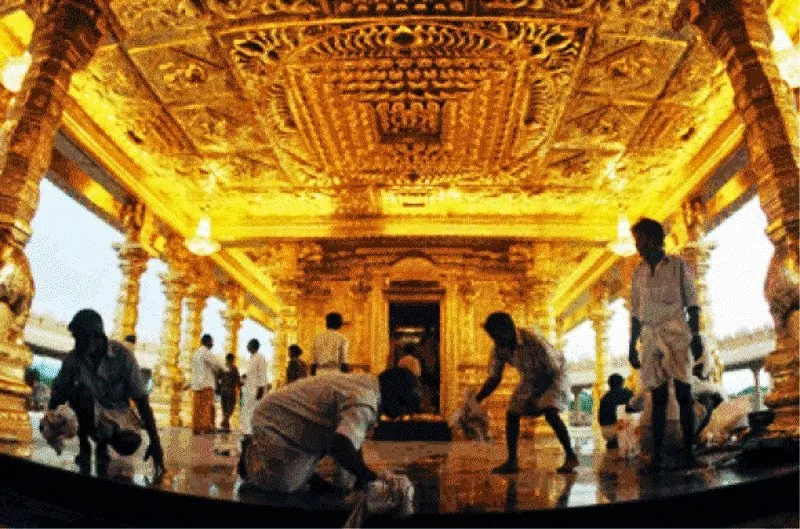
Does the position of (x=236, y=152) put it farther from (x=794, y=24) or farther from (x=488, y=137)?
(x=794, y=24)

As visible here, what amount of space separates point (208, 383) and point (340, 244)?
450cm

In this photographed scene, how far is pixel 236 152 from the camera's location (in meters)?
10.2

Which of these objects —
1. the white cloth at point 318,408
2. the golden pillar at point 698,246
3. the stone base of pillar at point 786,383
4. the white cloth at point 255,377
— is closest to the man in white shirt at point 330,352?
the white cloth at point 255,377

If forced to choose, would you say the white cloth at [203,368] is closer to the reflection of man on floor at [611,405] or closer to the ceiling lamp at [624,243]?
the reflection of man on floor at [611,405]

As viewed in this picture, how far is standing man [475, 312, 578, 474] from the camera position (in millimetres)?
4266

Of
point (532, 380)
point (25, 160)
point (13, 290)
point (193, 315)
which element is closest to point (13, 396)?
point (13, 290)

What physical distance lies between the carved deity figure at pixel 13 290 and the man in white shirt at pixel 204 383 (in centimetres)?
658

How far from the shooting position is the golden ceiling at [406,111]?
22.0 feet

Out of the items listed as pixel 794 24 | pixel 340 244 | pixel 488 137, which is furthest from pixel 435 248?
pixel 794 24

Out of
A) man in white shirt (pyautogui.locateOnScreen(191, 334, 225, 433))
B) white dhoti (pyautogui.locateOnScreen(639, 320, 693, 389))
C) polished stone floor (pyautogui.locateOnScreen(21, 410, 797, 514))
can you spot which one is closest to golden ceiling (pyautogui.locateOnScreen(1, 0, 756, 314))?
man in white shirt (pyautogui.locateOnScreen(191, 334, 225, 433))

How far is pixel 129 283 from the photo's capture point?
457 inches

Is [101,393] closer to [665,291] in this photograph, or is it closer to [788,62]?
[665,291]

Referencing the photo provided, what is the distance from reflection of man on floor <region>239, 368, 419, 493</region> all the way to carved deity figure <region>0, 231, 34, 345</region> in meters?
2.81

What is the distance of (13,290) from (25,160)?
45.0 inches
